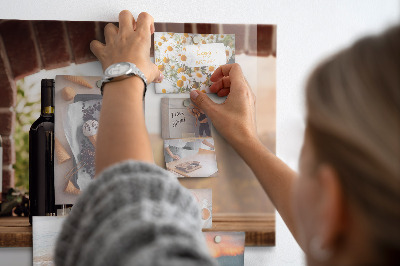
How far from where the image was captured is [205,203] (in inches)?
36.4

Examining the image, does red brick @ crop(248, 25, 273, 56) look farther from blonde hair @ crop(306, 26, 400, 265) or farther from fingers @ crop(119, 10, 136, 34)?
blonde hair @ crop(306, 26, 400, 265)

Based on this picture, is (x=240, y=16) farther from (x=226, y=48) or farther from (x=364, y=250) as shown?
(x=364, y=250)

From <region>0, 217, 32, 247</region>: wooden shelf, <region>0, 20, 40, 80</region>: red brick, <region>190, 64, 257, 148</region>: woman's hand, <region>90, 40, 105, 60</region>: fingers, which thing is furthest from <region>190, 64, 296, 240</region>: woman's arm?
<region>0, 217, 32, 247</region>: wooden shelf

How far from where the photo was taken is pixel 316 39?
0.97m

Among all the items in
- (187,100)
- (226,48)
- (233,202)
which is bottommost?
(233,202)

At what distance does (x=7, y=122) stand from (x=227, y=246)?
1.80 ft

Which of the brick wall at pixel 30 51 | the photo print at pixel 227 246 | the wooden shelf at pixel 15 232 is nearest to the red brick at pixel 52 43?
the brick wall at pixel 30 51

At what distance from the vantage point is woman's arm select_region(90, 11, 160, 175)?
0.67 meters

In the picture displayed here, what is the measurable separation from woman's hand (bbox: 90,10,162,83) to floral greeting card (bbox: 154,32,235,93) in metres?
0.04

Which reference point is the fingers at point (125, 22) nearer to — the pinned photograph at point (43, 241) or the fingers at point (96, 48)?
the fingers at point (96, 48)

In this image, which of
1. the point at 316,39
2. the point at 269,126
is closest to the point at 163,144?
the point at 269,126

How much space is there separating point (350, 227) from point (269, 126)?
50 cm

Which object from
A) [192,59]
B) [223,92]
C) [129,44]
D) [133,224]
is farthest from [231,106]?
[133,224]

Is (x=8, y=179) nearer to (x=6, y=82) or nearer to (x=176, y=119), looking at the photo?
(x=6, y=82)
